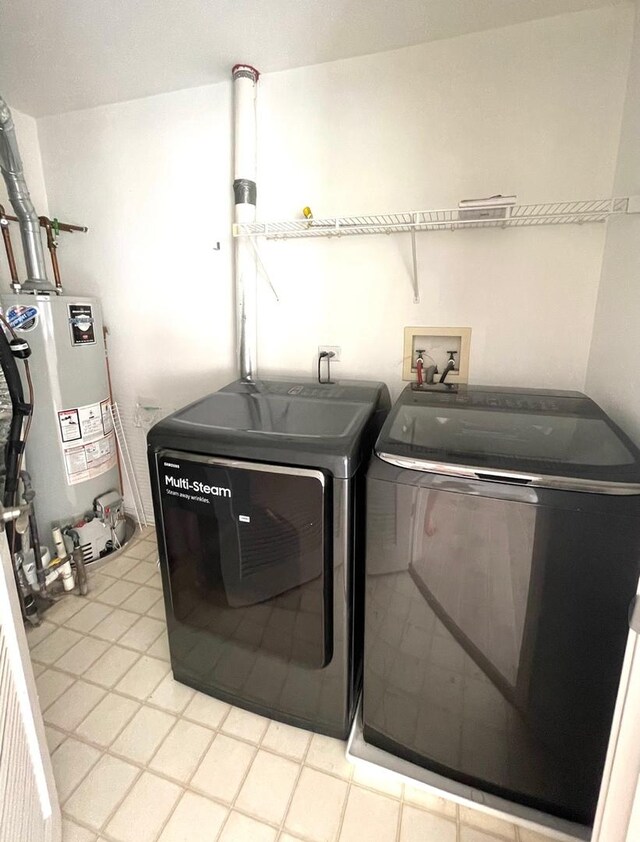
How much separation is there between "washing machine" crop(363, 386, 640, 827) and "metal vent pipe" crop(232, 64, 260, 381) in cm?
91

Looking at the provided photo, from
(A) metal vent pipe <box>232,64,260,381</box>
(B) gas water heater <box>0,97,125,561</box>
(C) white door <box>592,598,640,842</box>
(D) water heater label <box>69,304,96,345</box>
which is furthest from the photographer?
(D) water heater label <box>69,304,96,345</box>

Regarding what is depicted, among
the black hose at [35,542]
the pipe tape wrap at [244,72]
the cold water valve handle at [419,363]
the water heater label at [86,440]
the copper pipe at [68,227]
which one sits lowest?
the black hose at [35,542]

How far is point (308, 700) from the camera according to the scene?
1256 millimetres

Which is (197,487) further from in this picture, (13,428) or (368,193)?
(368,193)

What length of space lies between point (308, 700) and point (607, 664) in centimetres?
82

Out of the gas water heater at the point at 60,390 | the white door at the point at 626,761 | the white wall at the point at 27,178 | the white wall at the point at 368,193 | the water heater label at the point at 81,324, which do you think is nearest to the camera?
the white door at the point at 626,761

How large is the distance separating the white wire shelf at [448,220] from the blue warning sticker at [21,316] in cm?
91

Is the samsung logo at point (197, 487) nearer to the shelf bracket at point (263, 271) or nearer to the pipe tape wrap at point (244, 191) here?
the shelf bracket at point (263, 271)

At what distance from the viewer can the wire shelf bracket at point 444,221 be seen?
4.11 ft

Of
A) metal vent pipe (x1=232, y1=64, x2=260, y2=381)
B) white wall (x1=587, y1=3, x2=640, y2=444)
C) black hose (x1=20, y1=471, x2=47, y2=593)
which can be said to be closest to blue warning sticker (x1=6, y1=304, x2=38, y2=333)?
black hose (x1=20, y1=471, x2=47, y2=593)

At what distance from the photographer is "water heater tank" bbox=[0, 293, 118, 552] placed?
5.73 feet

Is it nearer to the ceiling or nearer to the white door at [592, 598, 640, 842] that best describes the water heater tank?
the ceiling

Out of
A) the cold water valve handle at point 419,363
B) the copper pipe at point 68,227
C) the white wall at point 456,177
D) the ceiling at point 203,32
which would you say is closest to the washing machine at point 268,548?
the cold water valve handle at point 419,363

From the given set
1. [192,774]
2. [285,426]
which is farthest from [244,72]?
[192,774]
